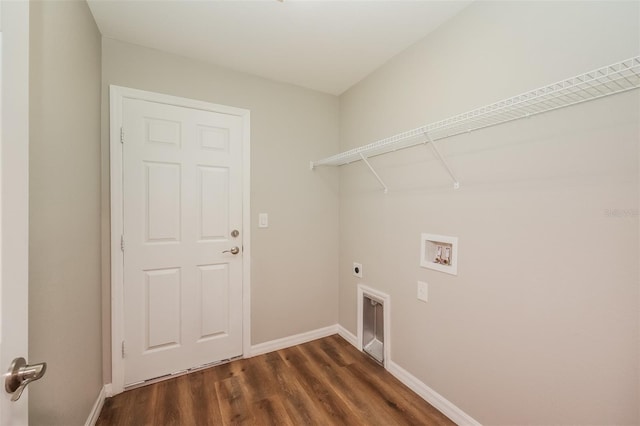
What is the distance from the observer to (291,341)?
8.13ft

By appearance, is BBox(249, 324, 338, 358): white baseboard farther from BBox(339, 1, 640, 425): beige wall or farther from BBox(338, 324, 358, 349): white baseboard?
BBox(339, 1, 640, 425): beige wall

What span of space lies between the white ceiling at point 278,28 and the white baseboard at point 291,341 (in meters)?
2.37

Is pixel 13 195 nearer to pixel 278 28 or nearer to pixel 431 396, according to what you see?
pixel 278 28

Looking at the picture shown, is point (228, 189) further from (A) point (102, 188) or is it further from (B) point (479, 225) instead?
(B) point (479, 225)

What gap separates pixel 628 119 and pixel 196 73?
2.49 m

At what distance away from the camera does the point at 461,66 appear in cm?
157

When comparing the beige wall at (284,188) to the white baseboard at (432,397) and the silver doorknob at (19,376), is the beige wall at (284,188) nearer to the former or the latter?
the white baseboard at (432,397)

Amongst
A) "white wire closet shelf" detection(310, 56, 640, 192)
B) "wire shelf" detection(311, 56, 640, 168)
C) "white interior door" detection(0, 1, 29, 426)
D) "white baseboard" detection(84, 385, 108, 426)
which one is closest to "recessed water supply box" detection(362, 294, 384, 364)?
"white wire closet shelf" detection(310, 56, 640, 192)

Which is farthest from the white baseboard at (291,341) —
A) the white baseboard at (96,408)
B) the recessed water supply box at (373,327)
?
the white baseboard at (96,408)

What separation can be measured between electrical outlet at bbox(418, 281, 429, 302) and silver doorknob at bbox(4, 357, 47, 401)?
1782 mm

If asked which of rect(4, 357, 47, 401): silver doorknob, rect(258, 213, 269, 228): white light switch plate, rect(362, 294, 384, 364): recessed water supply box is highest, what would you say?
rect(258, 213, 269, 228): white light switch plate

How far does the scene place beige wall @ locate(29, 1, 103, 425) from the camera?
0.97 metres

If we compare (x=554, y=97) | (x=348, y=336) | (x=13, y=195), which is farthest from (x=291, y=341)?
(x=554, y=97)

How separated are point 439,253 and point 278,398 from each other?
144cm
